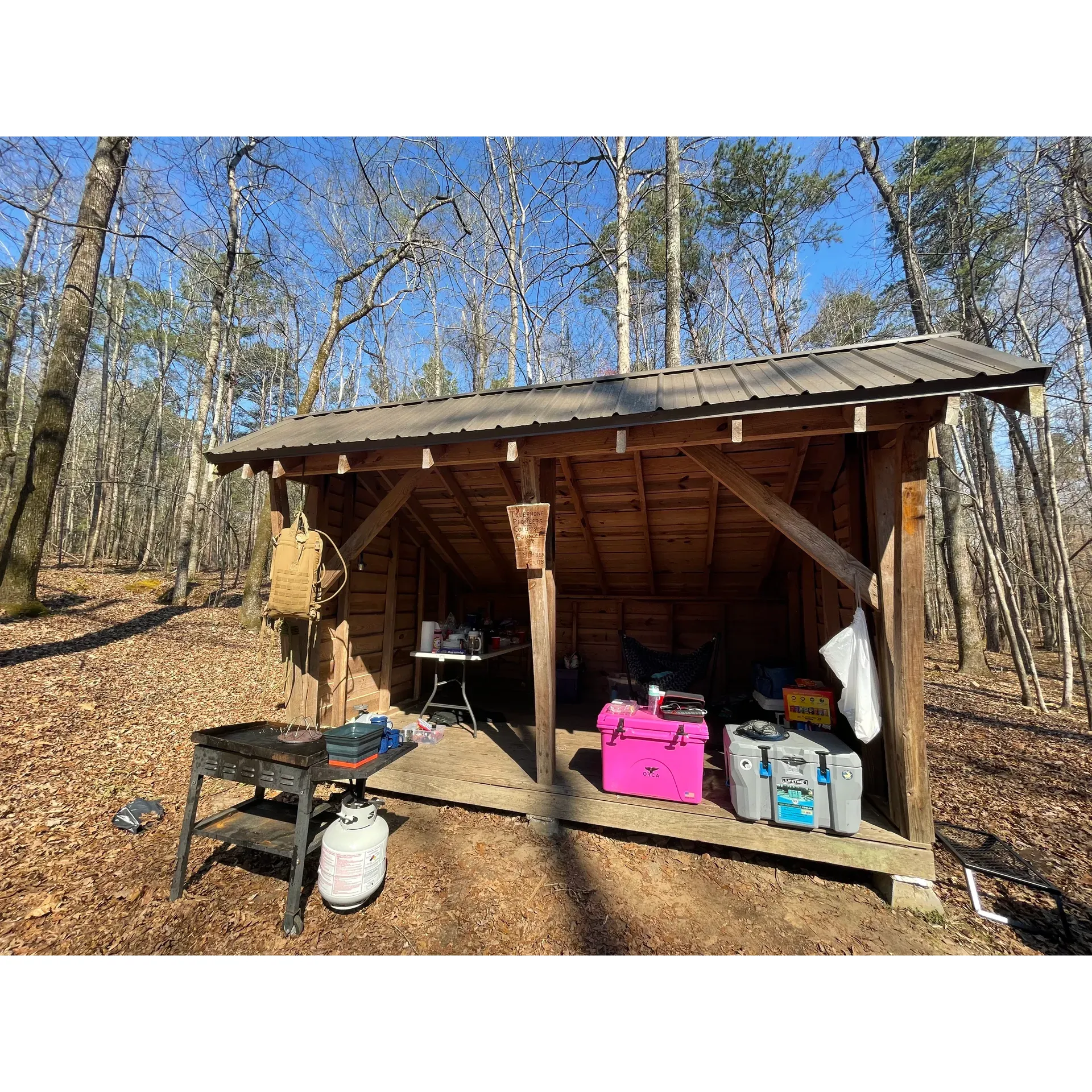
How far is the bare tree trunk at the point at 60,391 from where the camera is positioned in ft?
17.5

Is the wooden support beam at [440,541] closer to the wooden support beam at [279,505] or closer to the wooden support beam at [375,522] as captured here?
the wooden support beam at [375,522]

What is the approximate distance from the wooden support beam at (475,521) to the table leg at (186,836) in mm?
2644

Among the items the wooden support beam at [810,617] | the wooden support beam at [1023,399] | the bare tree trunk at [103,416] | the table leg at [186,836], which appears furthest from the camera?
the bare tree trunk at [103,416]

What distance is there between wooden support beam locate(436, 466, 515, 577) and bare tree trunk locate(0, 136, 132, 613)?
4954mm

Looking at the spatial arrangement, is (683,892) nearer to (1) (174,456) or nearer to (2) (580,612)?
(2) (580,612)

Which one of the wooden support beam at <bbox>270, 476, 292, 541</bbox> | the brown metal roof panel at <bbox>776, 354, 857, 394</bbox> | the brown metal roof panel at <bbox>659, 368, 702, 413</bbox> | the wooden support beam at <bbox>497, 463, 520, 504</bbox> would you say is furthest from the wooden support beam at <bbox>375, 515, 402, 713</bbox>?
the brown metal roof panel at <bbox>776, 354, 857, 394</bbox>

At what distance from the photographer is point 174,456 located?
16.8m

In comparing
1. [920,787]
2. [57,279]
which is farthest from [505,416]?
[57,279]

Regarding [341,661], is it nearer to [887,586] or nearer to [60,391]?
[887,586]

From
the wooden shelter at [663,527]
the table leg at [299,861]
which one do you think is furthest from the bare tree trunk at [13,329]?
the table leg at [299,861]

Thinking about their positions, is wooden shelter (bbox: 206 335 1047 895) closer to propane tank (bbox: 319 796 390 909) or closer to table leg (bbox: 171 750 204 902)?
propane tank (bbox: 319 796 390 909)

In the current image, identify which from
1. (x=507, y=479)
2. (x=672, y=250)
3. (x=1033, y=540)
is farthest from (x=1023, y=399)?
(x=1033, y=540)

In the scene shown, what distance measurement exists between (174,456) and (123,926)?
1949 cm

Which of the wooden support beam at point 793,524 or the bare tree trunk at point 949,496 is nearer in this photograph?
the wooden support beam at point 793,524
